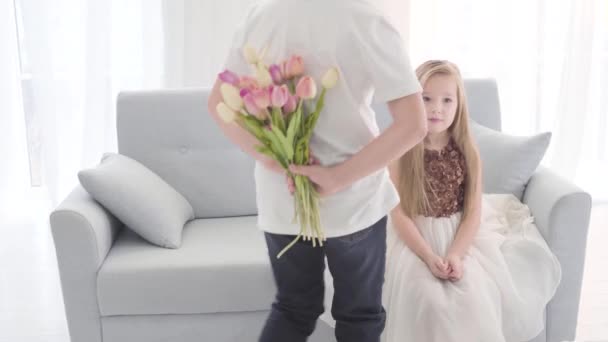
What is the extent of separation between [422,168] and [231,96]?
94cm

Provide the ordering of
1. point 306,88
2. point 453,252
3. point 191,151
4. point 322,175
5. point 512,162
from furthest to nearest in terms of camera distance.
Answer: point 191,151 → point 512,162 → point 453,252 → point 322,175 → point 306,88

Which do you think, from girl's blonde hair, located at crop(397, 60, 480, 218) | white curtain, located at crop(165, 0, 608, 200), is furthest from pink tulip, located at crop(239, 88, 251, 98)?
white curtain, located at crop(165, 0, 608, 200)

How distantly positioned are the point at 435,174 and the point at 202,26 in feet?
5.82

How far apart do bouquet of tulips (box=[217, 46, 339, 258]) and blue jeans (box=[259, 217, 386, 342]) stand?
0.07 metres

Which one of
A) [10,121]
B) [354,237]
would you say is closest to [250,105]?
[354,237]

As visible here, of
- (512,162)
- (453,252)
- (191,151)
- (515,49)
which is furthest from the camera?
(515,49)

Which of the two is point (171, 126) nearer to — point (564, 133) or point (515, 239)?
point (515, 239)

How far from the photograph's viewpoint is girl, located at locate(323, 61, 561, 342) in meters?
2.17

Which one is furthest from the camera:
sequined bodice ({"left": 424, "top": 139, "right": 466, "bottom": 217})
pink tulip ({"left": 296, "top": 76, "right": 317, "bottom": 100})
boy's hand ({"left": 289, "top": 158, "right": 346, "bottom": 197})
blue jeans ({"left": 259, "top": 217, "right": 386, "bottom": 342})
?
sequined bodice ({"left": 424, "top": 139, "right": 466, "bottom": 217})

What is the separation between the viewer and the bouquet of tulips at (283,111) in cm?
158

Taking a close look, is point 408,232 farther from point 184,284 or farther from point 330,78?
point 330,78

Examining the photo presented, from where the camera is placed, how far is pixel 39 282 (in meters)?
3.40

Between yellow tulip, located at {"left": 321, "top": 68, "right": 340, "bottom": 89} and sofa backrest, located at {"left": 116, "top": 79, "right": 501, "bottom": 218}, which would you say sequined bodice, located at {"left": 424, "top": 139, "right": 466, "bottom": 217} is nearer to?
sofa backrest, located at {"left": 116, "top": 79, "right": 501, "bottom": 218}

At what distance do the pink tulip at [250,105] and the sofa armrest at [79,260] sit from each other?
100 cm
